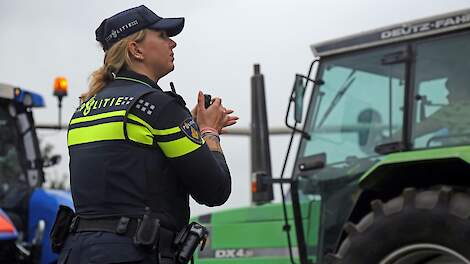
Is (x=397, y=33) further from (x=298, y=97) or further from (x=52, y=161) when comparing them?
(x=52, y=161)

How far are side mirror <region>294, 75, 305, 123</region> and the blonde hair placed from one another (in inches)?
105

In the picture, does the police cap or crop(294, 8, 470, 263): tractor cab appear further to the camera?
crop(294, 8, 470, 263): tractor cab

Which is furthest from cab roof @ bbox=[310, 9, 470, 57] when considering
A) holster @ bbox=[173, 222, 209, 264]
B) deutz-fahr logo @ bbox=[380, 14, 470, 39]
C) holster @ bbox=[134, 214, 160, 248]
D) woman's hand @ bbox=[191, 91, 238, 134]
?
holster @ bbox=[134, 214, 160, 248]

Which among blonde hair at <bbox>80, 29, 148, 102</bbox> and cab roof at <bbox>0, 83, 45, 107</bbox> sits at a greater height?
blonde hair at <bbox>80, 29, 148, 102</bbox>

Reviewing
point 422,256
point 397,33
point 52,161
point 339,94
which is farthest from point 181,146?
point 52,161

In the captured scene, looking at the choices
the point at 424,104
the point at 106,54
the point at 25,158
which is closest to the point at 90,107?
the point at 106,54

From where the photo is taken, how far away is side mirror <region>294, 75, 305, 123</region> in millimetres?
5453

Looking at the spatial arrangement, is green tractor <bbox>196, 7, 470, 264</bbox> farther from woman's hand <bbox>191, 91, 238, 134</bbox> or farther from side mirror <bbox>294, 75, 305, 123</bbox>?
woman's hand <bbox>191, 91, 238, 134</bbox>

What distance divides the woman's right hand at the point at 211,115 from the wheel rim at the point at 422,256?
1.83 metres

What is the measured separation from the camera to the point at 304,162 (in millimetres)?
5621

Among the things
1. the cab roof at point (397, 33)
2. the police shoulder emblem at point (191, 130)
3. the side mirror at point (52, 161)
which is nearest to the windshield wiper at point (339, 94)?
the cab roof at point (397, 33)

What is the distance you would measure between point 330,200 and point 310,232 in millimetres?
275

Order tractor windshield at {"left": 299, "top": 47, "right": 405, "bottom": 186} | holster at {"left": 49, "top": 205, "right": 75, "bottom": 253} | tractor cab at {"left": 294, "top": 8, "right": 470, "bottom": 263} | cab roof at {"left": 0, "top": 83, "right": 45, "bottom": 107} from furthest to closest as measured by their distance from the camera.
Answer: cab roof at {"left": 0, "top": 83, "right": 45, "bottom": 107}, tractor windshield at {"left": 299, "top": 47, "right": 405, "bottom": 186}, tractor cab at {"left": 294, "top": 8, "right": 470, "bottom": 263}, holster at {"left": 49, "top": 205, "right": 75, "bottom": 253}

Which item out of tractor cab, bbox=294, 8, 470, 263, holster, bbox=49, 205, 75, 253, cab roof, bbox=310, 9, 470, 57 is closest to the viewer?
holster, bbox=49, 205, 75, 253
